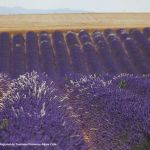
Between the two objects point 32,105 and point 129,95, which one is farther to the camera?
point 129,95

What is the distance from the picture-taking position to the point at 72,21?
42219 mm

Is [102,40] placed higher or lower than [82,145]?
lower

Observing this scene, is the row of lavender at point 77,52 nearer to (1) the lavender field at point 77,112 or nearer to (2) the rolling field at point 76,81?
(2) the rolling field at point 76,81

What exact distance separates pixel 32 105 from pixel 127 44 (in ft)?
82.7

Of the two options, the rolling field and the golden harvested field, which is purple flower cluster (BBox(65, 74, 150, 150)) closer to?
the rolling field

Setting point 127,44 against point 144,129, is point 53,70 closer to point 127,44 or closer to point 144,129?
point 127,44

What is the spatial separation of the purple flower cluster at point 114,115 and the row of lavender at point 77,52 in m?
15.2

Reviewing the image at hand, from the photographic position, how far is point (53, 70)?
2925 centimetres

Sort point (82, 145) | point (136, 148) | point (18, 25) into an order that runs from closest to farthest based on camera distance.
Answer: point (82, 145)
point (136, 148)
point (18, 25)

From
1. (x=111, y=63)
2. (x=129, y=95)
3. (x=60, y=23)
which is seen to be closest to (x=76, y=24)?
(x=60, y=23)

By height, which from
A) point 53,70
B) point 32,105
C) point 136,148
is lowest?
point 53,70

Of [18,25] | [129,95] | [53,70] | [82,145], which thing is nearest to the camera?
[82,145]

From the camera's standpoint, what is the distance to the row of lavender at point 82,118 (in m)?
7.21

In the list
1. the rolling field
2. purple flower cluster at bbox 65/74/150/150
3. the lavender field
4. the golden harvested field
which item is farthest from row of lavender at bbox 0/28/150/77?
purple flower cluster at bbox 65/74/150/150
